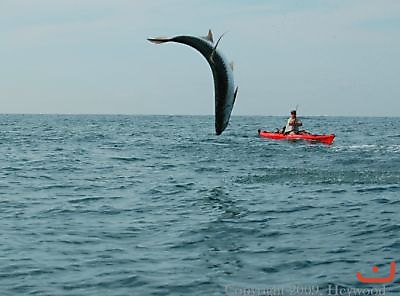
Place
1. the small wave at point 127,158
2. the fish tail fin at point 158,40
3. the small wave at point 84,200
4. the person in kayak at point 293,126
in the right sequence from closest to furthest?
the fish tail fin at point 158,40 < the small wave at point 84,200 < the small wave at point 127,158 < the person in kayak at point 293,126

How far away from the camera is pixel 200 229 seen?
13.7 metres

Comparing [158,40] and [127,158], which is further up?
[158,40]

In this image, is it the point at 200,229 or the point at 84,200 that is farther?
the point at 84,200

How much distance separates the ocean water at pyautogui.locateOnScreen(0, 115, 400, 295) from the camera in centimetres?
989

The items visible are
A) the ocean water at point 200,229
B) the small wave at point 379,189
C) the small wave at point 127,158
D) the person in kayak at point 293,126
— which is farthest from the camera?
the person in kayak at point 293,126

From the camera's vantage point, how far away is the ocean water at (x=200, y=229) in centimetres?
989

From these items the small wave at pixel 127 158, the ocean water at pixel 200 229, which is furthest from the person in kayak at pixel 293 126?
the ocean water at pixel 200 229

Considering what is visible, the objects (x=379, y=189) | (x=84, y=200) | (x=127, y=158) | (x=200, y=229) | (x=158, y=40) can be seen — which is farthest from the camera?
(x=127, y=158)

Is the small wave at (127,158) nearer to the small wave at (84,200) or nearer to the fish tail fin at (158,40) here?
the small wave at (84,200)

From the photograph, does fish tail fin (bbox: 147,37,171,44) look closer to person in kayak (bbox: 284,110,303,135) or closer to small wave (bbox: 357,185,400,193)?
small wave (bbox: 357,185,400,193)

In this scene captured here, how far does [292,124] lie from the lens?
37719mm

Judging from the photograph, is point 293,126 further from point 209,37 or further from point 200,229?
point 209,37

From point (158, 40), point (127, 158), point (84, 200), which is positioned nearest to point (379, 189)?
point (84, 200)

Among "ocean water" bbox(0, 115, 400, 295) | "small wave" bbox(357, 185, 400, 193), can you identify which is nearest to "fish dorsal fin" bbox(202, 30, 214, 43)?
"ocean water" bbox(0, 115, 400, 295)
